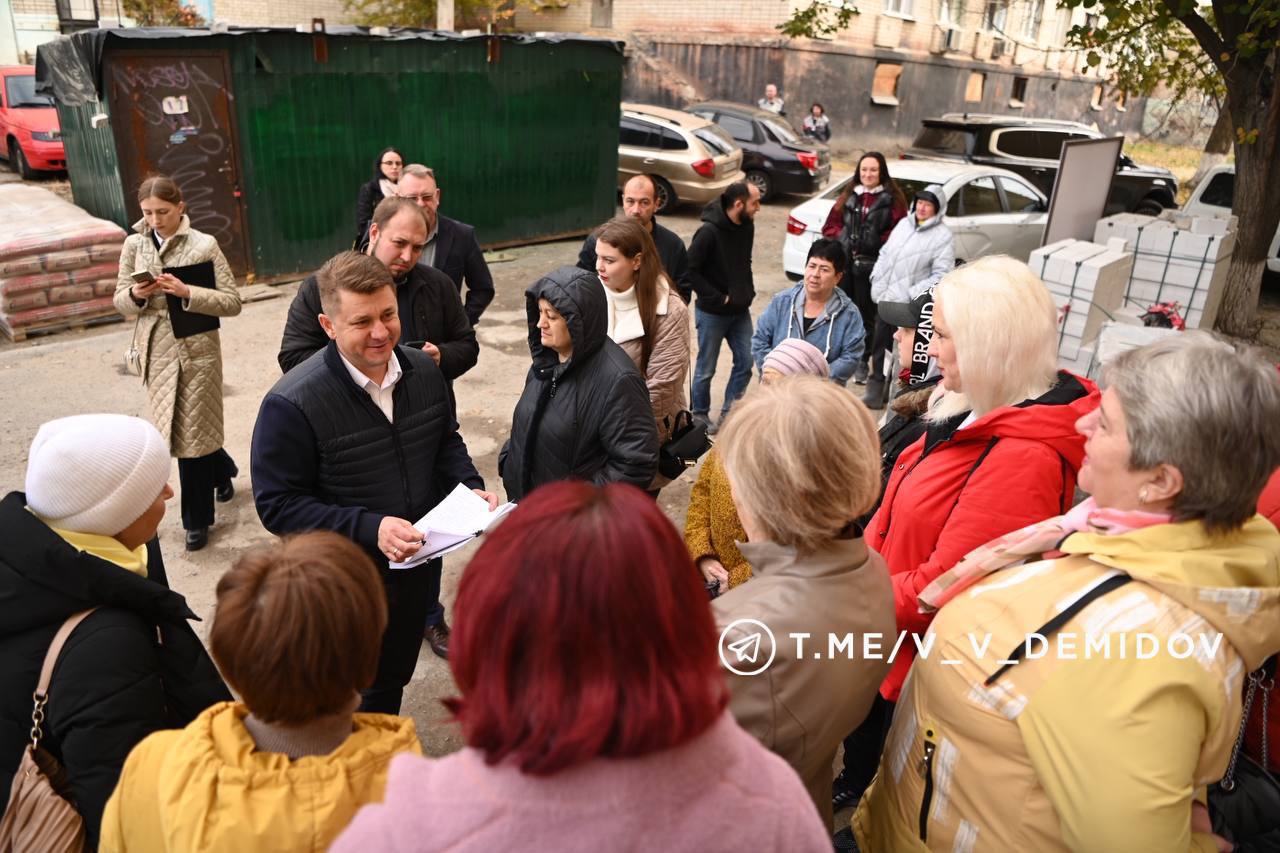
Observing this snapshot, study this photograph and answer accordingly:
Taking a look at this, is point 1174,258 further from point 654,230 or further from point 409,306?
point 409,306

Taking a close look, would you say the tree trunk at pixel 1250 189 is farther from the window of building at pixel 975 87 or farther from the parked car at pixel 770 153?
the window of building at pixel 975 87

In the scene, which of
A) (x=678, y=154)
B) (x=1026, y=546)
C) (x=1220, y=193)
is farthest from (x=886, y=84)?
(x=1026, y=546)

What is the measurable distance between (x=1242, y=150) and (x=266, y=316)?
9.66m

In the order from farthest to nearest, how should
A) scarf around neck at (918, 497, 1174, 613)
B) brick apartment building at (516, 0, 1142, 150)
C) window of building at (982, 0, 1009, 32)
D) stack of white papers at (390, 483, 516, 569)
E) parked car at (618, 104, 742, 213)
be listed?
window of building at (982, 0, 1009, 32)
brick apartment building at (516, 0, 1142, 150)
parked car at (618, 104, 742, 213)
stack of white papers at (390, 483, 516, 569)
scarf around neck at (918, 497, 1174, 613)

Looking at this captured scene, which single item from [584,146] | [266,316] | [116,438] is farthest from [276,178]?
[116,438]

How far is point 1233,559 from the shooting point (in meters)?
1.60

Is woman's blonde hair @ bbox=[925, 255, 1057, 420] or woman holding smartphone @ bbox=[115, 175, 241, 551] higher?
woman's blonde hair @ bbox=[925, 255, 1057, 420]

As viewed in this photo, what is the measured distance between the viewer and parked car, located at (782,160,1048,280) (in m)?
9.30

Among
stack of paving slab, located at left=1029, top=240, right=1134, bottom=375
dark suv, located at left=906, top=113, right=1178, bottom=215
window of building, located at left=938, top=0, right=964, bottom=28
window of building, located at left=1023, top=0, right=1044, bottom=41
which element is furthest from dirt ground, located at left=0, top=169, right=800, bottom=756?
window of building, located at left=1023, top=0, right=1044, bottom=41

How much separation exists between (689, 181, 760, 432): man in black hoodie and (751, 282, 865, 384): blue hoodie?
105 cm

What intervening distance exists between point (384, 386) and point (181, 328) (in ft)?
7.31

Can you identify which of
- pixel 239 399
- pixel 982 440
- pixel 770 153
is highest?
pixel 982 440

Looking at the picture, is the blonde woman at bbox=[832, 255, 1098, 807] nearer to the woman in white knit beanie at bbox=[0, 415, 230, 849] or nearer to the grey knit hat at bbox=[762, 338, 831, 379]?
the grey knit hat at bbox=[762, 338, 831, 379]

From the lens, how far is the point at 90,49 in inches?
306
